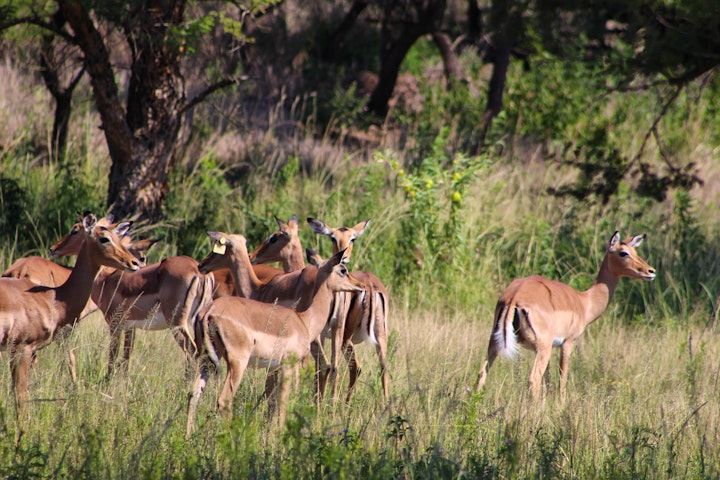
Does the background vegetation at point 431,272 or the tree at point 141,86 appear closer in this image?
the background vegetation at point 431,272

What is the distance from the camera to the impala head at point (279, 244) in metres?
7.46

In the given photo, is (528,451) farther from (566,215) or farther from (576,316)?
(566,215)

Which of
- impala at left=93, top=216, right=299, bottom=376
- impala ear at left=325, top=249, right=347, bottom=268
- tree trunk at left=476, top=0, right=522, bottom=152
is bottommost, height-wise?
impala at left=93, top=216, right=299, bottom=376

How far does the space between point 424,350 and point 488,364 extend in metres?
0.68

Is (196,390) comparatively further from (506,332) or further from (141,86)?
(141,86)

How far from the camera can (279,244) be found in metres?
7.49

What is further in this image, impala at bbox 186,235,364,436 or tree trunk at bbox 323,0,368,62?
tree trunk at bbox 323,0,368,62

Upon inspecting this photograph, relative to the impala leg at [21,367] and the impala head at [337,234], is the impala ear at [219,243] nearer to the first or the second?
the impala head at [337,234]

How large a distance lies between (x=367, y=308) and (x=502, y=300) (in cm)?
103

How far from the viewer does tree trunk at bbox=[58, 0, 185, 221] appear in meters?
9.04

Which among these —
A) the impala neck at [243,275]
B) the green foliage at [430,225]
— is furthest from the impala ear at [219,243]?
the green foliage at [430,225]

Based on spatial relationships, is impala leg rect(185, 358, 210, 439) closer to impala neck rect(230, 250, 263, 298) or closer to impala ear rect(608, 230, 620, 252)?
impala neck rect(230, 250, 263, 298)

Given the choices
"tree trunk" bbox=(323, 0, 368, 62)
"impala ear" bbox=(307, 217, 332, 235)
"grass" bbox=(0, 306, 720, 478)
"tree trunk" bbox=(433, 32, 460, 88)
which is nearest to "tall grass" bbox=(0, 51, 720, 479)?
"grass" bbox=(0, 306, 720, 478)

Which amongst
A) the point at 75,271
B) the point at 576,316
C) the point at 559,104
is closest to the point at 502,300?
the point at 576,316
